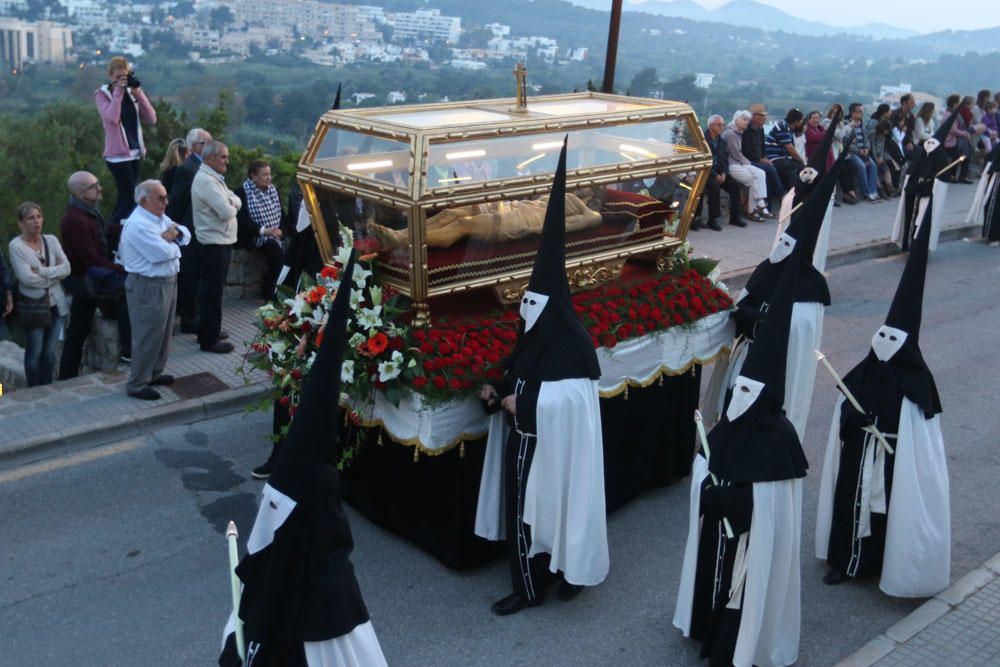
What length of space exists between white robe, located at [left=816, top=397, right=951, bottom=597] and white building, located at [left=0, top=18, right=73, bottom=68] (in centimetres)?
3685

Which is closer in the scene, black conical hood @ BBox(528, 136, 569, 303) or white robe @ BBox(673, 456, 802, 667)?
white robe @ BBox(673, 456, 802, 667)

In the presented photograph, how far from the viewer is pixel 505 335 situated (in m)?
6.41

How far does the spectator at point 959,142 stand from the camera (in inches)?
760

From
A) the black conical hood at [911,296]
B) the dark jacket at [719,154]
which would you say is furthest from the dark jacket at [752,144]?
the black conical hood at [911,296]

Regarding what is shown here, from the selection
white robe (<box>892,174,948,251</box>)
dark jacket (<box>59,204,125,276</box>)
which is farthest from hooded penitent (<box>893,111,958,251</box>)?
dark jacket (<box>59,204,125,276</box>)

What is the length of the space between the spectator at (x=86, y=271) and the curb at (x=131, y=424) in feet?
4.40

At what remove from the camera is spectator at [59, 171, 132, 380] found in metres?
8.70

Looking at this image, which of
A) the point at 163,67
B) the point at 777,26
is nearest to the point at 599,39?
the point at 163,67

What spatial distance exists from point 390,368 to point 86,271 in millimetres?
4252

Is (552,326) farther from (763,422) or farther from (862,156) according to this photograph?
(862,156)

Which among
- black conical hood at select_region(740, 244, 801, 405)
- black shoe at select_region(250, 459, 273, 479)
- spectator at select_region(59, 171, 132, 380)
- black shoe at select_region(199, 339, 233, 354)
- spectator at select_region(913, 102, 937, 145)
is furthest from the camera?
spectator at select_region(913, 102, 937, 145)

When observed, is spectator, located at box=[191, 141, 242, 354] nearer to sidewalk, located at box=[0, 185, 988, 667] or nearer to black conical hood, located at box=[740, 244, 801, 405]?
sidewalk, located at box=[0, 185, 988, 667]

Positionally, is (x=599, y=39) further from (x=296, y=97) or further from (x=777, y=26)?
(x=777, y=26)

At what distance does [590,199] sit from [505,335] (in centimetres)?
142
